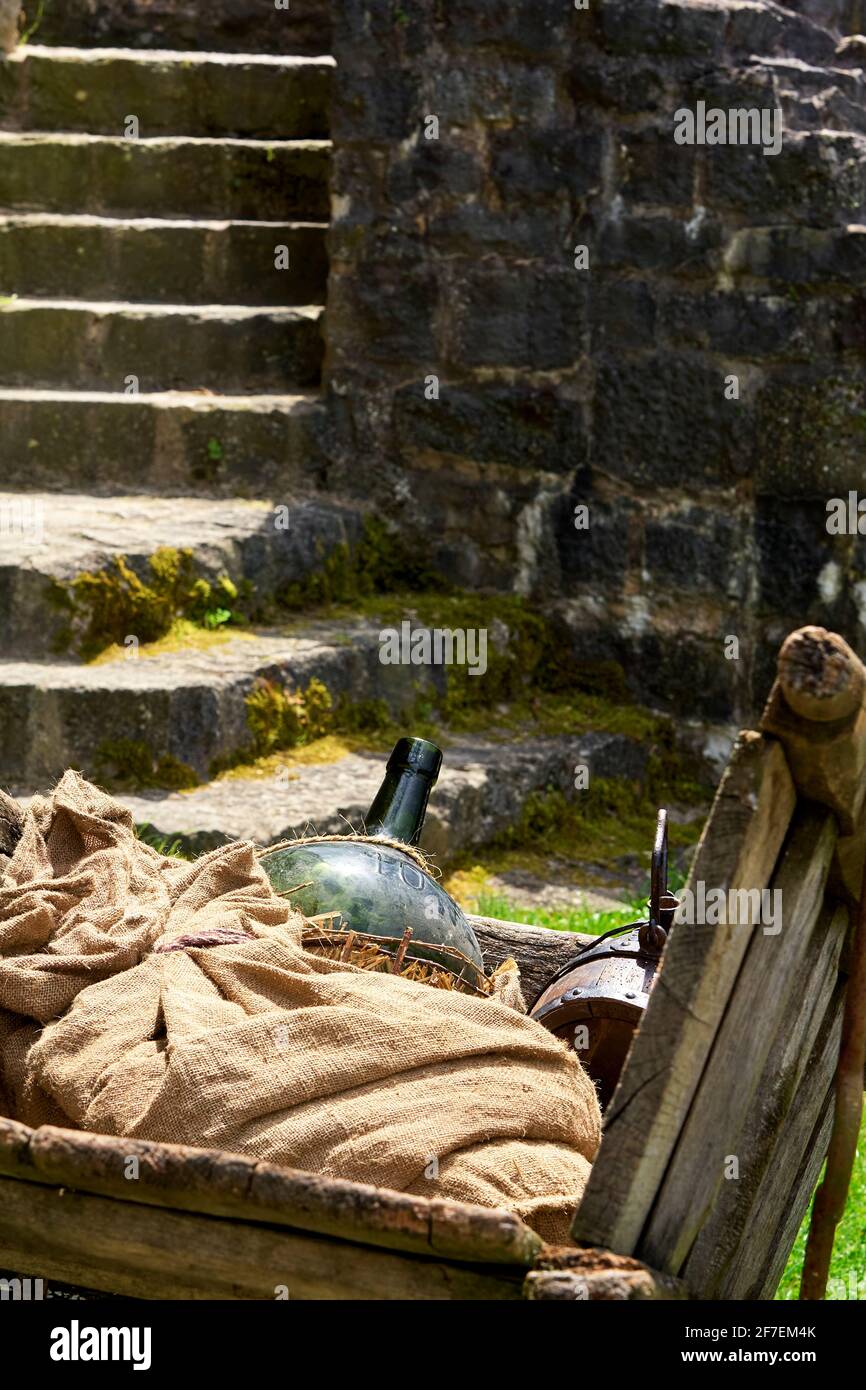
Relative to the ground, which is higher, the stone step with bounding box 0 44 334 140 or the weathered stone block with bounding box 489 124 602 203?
the stone step with bounding box 0 44 334 140

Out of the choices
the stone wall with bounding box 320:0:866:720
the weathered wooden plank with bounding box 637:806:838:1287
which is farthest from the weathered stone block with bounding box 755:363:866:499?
the weathered wooden plank with bounding box 637:806:838:1287

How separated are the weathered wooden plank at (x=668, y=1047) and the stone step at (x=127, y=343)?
4196 millimetres

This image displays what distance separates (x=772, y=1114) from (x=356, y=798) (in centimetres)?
255

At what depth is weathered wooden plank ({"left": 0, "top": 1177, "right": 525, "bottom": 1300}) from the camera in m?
1.54

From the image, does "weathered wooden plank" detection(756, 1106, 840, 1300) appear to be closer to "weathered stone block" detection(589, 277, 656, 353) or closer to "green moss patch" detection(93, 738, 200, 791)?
"green moss patch" detection(93, 738, 200, 791)

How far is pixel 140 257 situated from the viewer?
5559 millimetres

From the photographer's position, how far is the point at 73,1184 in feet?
5.42

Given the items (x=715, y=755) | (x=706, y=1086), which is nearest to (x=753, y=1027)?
(x=706, y=1086)

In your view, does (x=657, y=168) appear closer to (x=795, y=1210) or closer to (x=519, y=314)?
(x=519, y=314)

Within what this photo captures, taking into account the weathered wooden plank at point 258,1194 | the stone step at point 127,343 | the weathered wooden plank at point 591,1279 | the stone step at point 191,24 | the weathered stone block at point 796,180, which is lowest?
the weathered wooden plank at point 591,1279

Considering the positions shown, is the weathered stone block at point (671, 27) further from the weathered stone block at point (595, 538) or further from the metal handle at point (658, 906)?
the metal handle at point (658, 906)

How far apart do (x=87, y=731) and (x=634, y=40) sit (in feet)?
8.19

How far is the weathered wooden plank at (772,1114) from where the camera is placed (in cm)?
169

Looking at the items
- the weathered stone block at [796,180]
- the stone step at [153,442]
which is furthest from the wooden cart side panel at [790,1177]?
the stone step at [153,442]
